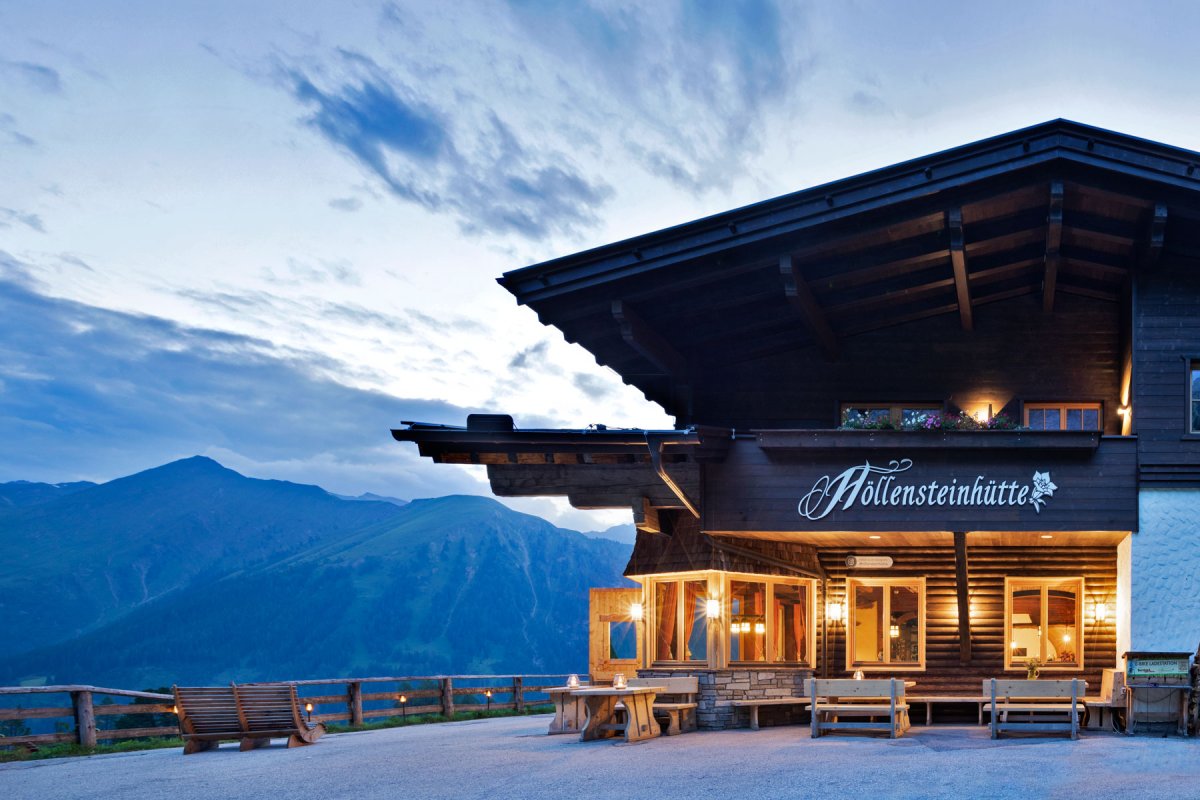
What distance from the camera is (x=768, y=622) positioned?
1802cm

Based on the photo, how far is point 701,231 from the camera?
16.1 m

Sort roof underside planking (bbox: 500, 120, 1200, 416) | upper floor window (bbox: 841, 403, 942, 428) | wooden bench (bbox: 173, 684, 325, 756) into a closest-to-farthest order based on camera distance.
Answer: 1. wooden bench (bbox: 173, 684, 325, 756)
2. roof underside planking (bbox: 500, 120, 1200, 416)
3. upper floor window (bbox: 841, 403, 942, 428)

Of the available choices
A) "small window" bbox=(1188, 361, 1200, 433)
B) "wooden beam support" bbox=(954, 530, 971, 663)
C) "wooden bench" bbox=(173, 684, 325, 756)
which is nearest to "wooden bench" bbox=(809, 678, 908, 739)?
"wooden beam support" bbox=(954, 530, 971, 663)

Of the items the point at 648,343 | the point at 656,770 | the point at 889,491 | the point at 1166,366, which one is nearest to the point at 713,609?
the point at 889,491

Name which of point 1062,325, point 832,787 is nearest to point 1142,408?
point 1062,325

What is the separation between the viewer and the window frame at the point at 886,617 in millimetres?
18938

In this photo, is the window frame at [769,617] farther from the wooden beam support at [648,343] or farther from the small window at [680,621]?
the wooden beam support at [648,343]

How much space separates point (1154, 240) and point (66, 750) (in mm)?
15418

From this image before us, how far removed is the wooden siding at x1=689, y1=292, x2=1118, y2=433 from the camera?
18.0 metres

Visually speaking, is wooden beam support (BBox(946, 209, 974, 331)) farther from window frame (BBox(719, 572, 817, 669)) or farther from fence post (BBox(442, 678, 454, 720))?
fence post (BBox(442, 678, 454, 720))

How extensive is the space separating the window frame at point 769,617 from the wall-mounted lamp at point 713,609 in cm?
6

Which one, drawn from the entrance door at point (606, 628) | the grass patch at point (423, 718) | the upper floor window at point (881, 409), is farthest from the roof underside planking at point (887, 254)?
the grass patch at point (423, 718)

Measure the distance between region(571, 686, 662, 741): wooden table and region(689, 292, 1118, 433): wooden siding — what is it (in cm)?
523

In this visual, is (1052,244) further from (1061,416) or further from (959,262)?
(1061,416)
